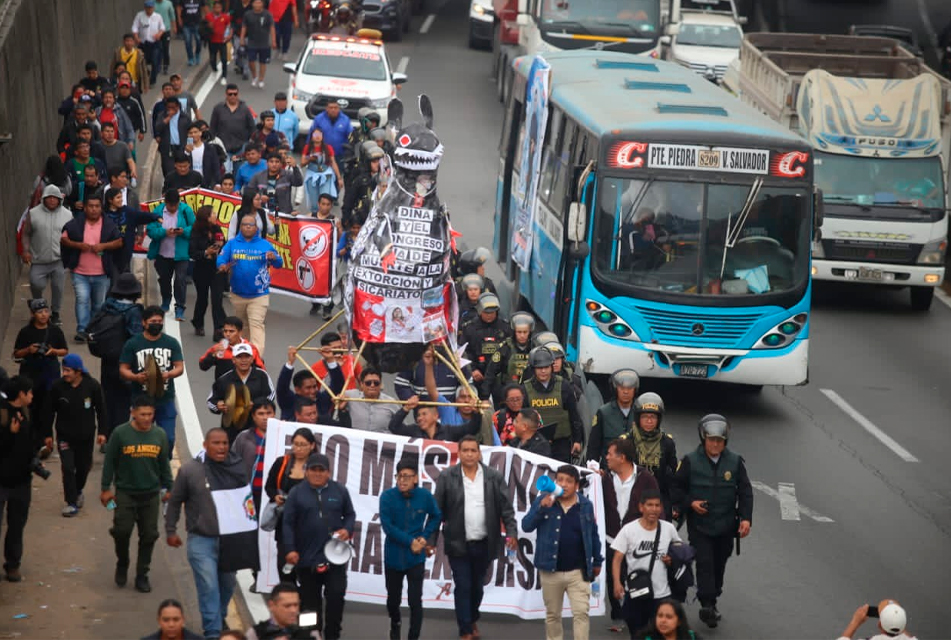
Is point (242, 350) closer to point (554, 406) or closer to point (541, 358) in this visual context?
point (541, 358)

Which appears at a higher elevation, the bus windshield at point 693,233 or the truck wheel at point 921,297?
the bus windshield at point 693,233

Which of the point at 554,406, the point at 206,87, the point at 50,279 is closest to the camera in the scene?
the point at 554,406

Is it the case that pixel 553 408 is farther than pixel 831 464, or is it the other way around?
pixel 831 464

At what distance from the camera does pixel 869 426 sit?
1836 centimetres

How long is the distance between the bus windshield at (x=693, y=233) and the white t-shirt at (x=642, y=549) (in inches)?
243

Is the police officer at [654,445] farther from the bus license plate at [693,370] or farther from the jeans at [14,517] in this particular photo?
the bus license plate at [693,370]

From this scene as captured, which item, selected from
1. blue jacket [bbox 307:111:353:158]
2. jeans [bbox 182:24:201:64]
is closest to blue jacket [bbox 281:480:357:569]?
blue jacket [bbox 307:111:353:158]

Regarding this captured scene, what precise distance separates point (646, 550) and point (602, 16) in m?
20.1

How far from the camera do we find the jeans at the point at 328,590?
440 inches

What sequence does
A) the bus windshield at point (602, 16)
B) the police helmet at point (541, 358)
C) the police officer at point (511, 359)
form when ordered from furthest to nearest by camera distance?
the bus windshield at point (602, 16)
the police officer at point (511, 359)
the police helmet at point (541, 358)

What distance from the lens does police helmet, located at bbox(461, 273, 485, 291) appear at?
16.5 meters

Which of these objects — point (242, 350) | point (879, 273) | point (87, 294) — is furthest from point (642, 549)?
point (879, 273)

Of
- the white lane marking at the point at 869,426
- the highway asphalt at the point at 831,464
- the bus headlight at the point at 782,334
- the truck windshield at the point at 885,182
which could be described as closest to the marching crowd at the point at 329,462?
the highway asphalt at the point at 831,464

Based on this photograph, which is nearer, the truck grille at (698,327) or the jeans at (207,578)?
the jeans at (207,578)
